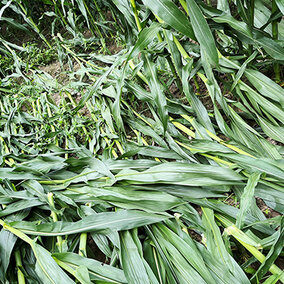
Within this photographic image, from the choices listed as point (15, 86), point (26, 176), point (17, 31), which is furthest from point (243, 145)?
point (17, 31)

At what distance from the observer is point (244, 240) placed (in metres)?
0.57

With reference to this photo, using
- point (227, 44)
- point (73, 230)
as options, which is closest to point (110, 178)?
point (73, 230)

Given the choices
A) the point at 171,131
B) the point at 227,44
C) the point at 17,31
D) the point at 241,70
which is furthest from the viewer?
the point at 17,31

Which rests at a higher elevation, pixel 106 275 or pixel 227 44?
pixel 227 44

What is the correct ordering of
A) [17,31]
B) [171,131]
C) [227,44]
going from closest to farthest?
[171,131] → [227,44] → [17,31]

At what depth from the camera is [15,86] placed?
1791mm

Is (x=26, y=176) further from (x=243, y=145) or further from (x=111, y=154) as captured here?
(x=243, y=145)

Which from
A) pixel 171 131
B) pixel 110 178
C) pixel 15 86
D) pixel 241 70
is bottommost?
pixel 15 86

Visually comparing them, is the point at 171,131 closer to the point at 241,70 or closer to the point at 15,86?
the point at 241,70

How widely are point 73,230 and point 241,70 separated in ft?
2.23

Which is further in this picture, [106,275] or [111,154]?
[111,154]

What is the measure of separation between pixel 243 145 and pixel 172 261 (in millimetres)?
391

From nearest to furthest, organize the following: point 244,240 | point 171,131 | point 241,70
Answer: point 244,240 → point 241,70 → point 171,131

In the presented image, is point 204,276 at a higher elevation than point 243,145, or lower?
lower
